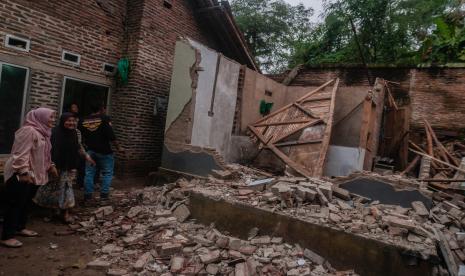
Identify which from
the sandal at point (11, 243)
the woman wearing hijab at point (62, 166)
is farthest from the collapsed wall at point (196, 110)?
the sandal at point (11, 243)

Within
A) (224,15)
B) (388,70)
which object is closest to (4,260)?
(224,15)

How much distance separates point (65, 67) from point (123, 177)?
2.77 meters

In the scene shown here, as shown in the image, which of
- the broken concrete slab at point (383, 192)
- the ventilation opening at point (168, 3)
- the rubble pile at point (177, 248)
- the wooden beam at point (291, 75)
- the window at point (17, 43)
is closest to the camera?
the rubble pile at point (177, 248)

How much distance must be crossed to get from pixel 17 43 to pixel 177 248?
485cm

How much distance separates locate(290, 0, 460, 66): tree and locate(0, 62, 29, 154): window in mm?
13019

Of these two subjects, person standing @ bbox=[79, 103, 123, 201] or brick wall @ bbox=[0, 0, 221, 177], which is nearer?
person standing @ bbox=[79, 103, 123, 201]

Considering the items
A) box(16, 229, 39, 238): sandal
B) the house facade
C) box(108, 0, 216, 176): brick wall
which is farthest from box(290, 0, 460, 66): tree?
box(16, 229, 39, 238): sandal

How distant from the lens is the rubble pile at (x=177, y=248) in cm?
349

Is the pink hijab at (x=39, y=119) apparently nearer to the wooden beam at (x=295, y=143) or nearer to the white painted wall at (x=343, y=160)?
the wooden beam at (x=295, y=143)

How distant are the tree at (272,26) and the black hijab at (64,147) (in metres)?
16.0

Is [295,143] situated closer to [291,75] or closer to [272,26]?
[291,75]

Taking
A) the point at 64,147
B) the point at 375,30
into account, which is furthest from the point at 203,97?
the point at 375,30

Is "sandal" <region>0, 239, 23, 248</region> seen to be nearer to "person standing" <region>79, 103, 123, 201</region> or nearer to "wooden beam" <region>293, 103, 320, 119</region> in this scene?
"person standing" <region>79, 103, 123, 201</region>

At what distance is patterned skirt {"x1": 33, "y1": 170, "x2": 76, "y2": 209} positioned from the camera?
430cm
